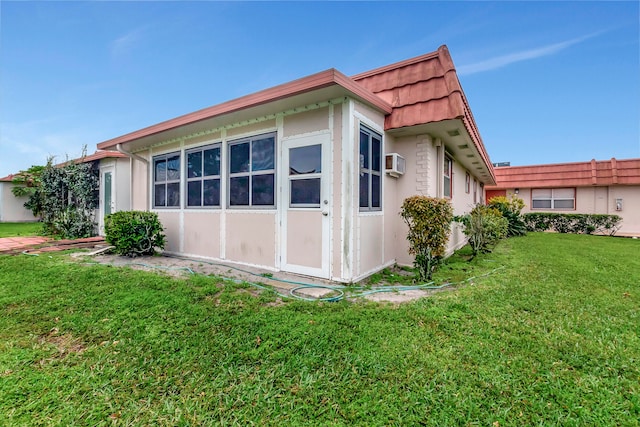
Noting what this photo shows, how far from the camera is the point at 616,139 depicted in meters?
14.9

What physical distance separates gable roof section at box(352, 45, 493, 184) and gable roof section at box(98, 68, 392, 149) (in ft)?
1.08

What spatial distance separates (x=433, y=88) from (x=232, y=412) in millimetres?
5073

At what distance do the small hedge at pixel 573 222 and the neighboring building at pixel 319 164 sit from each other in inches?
431

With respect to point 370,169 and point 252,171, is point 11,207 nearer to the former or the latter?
point 252,171

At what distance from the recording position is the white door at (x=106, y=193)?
31.3 ft

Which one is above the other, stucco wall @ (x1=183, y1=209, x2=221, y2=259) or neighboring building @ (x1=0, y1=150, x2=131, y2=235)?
neighboring building @ (x1=0, y1=150, x2=131, y2=235)

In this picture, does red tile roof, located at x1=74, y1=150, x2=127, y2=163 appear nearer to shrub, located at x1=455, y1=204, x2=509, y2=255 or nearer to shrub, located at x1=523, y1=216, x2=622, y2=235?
shrub, located at x1=455, y1=204, x2=509, y2=255

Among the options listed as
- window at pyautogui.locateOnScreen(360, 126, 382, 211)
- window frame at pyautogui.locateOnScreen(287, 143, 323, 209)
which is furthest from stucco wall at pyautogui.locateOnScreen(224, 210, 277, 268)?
window at pyautogui.locateOnScreen(360, 126, 382, 211)

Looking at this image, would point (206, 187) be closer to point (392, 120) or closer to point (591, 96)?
point (392, 120)

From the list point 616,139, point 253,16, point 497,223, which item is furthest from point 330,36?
point 616,139

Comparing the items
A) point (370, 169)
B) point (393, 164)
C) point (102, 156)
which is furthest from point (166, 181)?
point (393, 164)

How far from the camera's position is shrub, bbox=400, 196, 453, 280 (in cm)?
427

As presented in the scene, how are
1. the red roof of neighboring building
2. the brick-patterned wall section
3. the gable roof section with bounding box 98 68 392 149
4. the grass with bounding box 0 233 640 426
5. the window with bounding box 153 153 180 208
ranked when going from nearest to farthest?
the grass with bounding box 0 233 640 426, the gable roof section with bounding box 98 68 392 149, the brick-patterned wall section, the window with bounding box 153 153 180 208, the red roof of neighboring building

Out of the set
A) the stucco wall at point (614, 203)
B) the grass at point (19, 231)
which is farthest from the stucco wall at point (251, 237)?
the stucco wall at point (614, 203)
